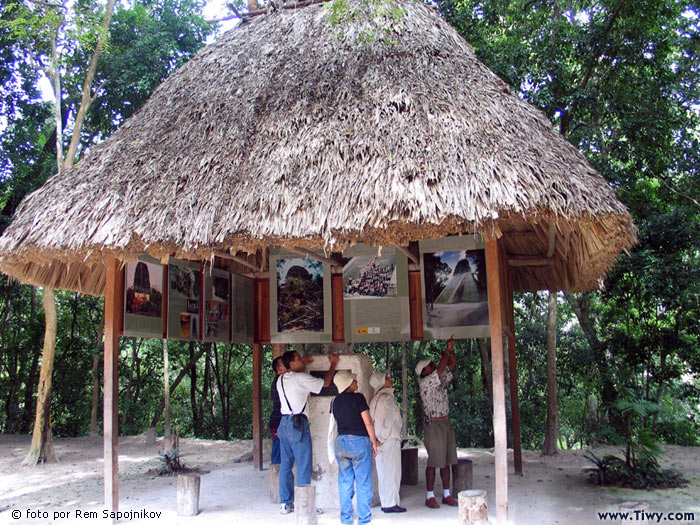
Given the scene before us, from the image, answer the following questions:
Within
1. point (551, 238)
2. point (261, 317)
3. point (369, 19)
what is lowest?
point (261, 317)

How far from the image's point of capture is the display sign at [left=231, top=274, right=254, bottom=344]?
718 centimetres

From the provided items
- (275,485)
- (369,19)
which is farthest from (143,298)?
(369,19)

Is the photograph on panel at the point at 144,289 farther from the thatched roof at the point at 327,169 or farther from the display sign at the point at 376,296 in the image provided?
the display sign at the point at 376,296

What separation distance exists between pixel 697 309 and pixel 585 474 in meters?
3.38

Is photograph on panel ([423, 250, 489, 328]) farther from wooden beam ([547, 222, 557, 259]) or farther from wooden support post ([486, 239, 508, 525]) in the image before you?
wooden support post ([486, 239, 508, 525])

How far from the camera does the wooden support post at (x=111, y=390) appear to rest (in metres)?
5.00

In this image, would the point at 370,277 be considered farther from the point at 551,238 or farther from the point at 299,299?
the point at 551,238

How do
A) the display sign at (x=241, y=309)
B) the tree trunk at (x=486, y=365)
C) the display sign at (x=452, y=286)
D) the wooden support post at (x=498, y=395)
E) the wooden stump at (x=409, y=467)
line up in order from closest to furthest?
the wooden support post at (x=498, y=395) < the display sign at (x=452, y=286) < the wooden stump at (x=409, y=467) < the display sign at (x=241, y=309) < the tree trunk at (x=486, y=365)

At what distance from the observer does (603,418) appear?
1196 cm

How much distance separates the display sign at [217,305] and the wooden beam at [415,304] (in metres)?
2.22

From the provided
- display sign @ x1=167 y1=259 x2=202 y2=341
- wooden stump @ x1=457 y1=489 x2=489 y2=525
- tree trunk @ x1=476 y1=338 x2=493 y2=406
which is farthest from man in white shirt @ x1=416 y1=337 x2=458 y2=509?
tree trunk @ x1=476 y1=338 x2=493 y2=406

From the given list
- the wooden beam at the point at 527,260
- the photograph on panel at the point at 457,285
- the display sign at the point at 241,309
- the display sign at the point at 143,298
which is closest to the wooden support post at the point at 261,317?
the display sign at the point at 241,309

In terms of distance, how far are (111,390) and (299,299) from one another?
7.55 ft

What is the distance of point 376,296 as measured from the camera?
250 inches
